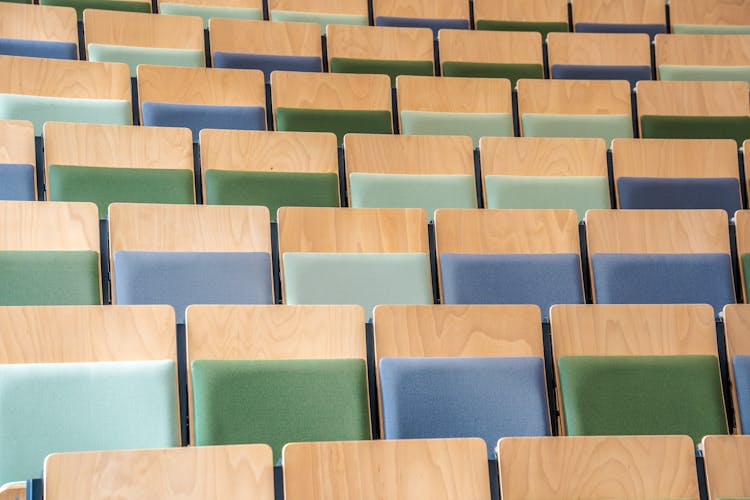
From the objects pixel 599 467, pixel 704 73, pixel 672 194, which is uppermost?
pixel 704 73

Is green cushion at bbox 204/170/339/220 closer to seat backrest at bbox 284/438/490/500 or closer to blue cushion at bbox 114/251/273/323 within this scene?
blue cushion at bbox 114/251/273/323

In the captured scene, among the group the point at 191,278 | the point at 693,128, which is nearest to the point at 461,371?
the point at 191,278

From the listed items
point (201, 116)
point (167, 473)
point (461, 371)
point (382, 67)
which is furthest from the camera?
point (382, 67)

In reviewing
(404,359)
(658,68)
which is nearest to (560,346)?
(404,359)

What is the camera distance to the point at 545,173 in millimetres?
573

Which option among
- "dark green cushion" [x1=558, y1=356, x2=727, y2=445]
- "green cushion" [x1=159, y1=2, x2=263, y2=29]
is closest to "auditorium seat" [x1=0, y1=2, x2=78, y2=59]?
"green cushion" [x1=159, y1=2, x2=263, y2=29]

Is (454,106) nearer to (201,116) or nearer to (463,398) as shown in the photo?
(201,116)

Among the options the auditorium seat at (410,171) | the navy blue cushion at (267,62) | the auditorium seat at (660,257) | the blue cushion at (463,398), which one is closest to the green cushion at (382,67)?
the navy blue cushion at (267,62)

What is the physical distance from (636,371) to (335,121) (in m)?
0.29

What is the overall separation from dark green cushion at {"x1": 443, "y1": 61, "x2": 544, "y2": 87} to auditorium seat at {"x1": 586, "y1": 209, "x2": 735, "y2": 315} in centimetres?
26

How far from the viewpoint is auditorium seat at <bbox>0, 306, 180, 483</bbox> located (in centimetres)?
34

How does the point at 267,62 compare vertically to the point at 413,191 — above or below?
above

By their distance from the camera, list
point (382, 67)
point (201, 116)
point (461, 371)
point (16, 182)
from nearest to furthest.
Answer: point (461, 371) → point (16, 182) → point (201, 116) → point (382, 67)

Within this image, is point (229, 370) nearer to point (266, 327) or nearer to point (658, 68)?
point (266, 327)
